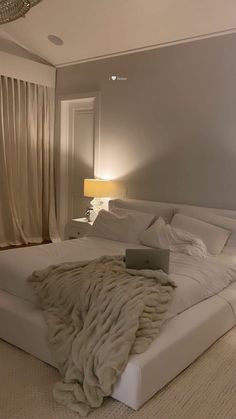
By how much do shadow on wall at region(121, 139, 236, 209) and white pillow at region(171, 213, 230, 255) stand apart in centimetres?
50

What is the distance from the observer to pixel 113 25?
4008mm

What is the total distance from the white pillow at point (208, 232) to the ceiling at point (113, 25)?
191cm

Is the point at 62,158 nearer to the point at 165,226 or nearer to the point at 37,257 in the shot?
the point at 165,226

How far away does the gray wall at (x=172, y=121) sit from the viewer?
12.2ft

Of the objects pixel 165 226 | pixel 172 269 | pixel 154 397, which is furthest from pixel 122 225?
pixel 154 397

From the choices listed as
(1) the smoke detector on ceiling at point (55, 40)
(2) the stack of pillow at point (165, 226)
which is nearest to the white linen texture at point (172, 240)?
(2) the stack of pillow at point (165, 226)

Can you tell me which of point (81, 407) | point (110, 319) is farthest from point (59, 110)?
point (81, 407)

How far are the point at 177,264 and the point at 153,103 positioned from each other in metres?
2.19

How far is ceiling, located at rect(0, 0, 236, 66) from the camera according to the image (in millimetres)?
3490

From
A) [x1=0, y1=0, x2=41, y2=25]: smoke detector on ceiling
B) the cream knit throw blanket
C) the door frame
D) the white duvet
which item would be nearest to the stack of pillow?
the white duvet

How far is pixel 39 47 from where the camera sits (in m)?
4.89

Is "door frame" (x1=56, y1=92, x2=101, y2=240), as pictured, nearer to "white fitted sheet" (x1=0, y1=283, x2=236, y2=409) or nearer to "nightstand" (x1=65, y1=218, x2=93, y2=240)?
"nightstand" (x1=65, y1=218, x2=93, y2=240)

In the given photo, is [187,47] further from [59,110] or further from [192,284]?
[192,284]

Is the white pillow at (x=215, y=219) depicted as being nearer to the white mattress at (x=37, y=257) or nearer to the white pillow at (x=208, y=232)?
the white pillow at (x=208, y=232)
